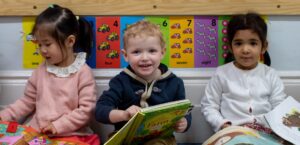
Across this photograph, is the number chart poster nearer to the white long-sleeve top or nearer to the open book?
the white long-sleeve top

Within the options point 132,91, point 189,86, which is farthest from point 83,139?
point 189,86

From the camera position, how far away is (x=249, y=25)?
1454mm

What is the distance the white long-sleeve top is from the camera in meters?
1.46

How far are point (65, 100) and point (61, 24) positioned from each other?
0.27 meters

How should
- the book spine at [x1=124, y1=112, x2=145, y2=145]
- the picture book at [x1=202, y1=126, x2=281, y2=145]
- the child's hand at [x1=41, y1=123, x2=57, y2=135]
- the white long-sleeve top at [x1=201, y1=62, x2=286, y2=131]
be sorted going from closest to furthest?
the book spine at [x1=124, y1=112, x2=145, y2=145] < the picture book at [x1=202, y1=126, x2=281, y2=145] < the child's hand at [x1=41, y1=123, x2=57, y2=135] < the white long-sleeve top at [x1=201, y1=62, x2=286, y2=131]

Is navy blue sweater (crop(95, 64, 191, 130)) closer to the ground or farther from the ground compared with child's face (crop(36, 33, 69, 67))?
closer to the ground

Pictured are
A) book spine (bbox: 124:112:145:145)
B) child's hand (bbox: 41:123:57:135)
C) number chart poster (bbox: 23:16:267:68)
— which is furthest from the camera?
number chart poster (bbox: 23:16:267:68)

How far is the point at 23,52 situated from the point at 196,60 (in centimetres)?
68

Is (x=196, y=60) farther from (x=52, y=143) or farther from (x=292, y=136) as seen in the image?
(x=52, y=143)

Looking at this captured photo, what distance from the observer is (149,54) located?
1.30 meters

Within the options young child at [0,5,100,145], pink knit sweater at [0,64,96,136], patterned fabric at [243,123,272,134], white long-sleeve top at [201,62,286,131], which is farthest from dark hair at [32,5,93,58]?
patterned fabric at [243,123,272,134]

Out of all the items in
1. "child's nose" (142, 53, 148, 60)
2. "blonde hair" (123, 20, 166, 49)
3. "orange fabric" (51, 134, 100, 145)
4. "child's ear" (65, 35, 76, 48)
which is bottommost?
"orange fabric" (51, 134, 100, 145)

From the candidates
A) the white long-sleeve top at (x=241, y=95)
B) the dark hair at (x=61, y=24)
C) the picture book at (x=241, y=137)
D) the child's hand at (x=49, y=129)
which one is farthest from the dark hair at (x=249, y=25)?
the child's hand at (x=49, y=129)

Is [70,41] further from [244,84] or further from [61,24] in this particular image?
[244,84]
